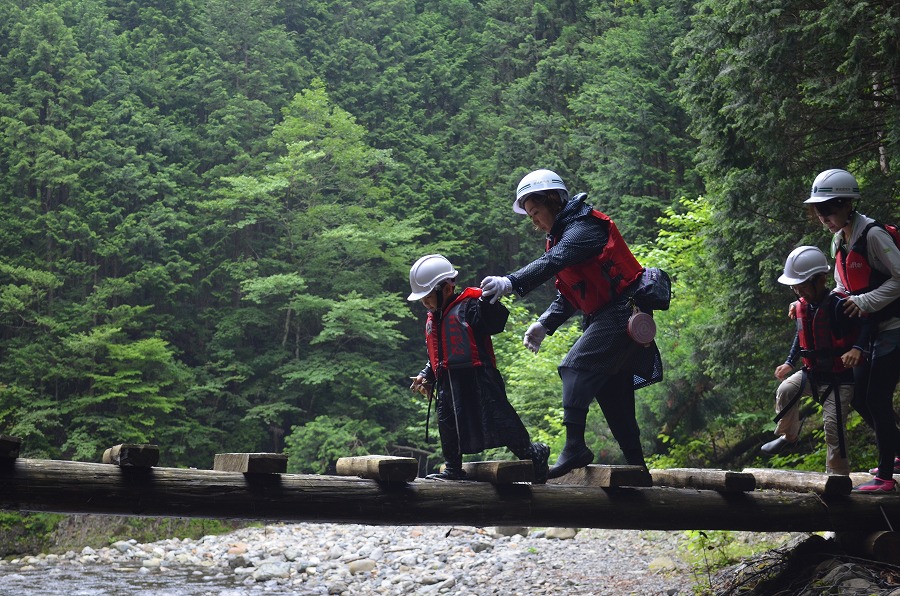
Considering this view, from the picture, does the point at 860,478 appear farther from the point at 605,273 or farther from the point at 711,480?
the point at 605,273

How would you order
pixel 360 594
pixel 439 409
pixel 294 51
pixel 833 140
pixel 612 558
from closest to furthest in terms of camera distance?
pixel 439 409, pixel 833 140, pixel 612 558, pixel 360 594, pixel 294 51

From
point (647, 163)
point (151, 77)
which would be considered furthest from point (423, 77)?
point (647, 163)

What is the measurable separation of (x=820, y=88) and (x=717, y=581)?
405 cm

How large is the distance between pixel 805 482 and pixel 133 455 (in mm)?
4087

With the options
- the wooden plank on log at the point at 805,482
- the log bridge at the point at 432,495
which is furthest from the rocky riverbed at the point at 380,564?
the log bridge at the point at 432,495

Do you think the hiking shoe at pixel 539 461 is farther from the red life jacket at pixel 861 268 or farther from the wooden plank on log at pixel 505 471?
the red life jacket at pixel 861 268

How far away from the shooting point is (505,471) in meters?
4.78

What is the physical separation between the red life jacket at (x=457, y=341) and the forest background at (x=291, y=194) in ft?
25.9

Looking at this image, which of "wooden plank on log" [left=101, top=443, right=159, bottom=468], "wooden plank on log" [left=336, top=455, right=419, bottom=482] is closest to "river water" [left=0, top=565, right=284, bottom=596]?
"wooden plank on log" [left=336, top=455, right=419, bottom=482]

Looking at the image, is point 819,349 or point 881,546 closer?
point 819,349

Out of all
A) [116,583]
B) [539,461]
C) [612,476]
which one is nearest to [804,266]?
[612,476]

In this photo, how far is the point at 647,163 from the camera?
21781 mm

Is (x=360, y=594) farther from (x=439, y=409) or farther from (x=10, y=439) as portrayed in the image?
(x=10, y=439)

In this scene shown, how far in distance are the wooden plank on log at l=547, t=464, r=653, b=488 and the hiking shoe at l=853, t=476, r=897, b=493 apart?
1404mm
